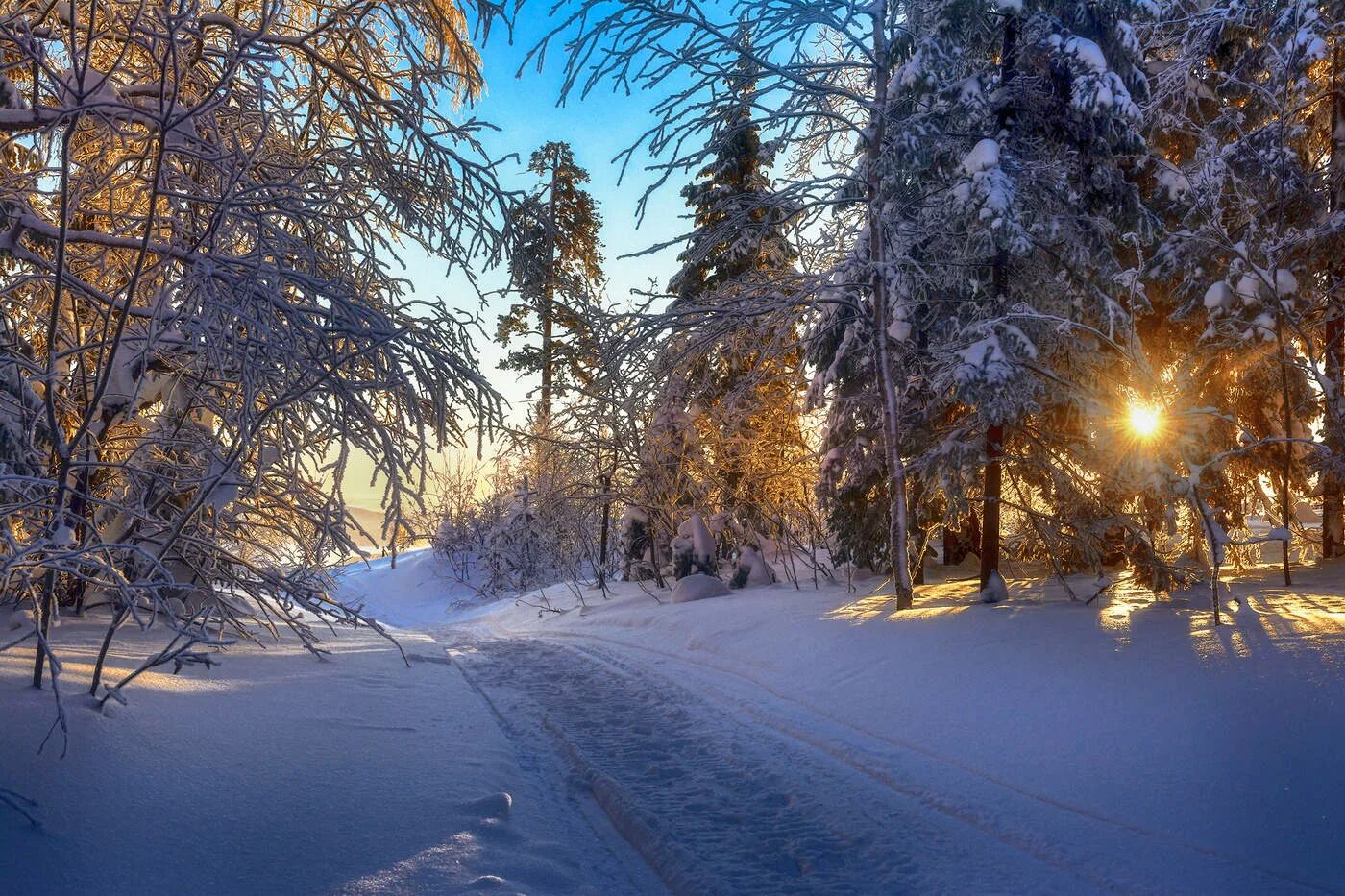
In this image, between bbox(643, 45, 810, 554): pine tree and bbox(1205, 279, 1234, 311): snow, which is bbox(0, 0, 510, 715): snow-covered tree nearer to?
bbox(643, 45, 810, 554): pine tree

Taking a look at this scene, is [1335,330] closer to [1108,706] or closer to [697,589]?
[697,589]

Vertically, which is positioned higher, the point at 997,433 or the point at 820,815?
the point at 997,433

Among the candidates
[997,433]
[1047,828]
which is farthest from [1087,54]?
[1047,828]

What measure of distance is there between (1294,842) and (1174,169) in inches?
489

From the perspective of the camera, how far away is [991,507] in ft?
34.8

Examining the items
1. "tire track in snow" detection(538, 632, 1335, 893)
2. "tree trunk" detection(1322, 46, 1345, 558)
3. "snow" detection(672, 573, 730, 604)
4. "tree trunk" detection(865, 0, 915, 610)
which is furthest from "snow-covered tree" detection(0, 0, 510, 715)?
"tree trunk" detection(1322, 46, 1345, 558)

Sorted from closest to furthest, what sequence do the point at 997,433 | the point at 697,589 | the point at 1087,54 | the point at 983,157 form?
the point at 983,157 < the point at 1087,54 < the point at 997,433 < the point at 697,589

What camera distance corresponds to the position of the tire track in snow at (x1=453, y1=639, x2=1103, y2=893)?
387 centimetres

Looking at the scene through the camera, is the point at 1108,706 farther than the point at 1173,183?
No

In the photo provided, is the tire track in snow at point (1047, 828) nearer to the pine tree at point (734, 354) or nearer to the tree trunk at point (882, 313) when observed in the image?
the tree trunk at point (882, 313)

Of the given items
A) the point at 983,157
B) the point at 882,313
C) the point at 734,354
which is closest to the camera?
the point at 983,157

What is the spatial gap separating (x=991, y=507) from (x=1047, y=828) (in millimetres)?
6696

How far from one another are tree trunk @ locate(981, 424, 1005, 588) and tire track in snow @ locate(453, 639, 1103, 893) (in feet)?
15.9

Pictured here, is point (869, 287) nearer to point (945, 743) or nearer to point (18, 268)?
point (945, 743)
